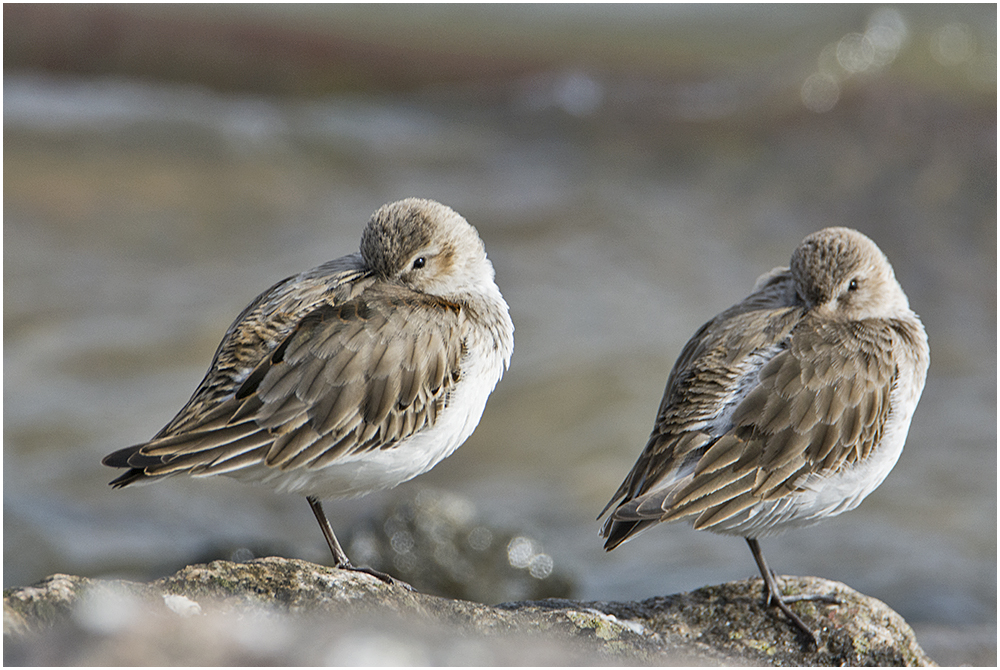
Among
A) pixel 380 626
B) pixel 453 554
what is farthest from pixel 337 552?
pixel 453 554

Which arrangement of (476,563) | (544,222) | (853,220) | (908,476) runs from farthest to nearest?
(544,222), (853,220), (908,476), (476,563)

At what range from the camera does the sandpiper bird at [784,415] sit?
486 cm

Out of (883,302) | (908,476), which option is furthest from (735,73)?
(883,302)

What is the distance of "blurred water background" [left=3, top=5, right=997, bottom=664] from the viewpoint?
991 centimetres

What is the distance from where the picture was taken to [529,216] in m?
17.3

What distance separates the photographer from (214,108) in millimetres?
19547

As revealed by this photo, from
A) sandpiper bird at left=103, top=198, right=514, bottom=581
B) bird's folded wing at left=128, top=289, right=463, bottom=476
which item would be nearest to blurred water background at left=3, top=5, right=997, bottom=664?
A: sandpiper bird at left=103, top=198, right=514, bottom=581

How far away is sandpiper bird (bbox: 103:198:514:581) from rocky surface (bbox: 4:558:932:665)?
19.1 inches

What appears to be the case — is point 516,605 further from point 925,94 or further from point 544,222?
point 925,94

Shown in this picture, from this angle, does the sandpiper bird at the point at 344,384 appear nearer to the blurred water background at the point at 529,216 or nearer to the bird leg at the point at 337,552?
the bird leg at the point at 337,552

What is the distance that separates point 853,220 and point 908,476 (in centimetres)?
614

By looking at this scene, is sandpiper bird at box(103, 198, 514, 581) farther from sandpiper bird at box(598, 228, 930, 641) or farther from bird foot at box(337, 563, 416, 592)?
sandpiper bird at box(598, 228, 930, 641)

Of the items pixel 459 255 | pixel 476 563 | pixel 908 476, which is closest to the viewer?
pixel 459 255

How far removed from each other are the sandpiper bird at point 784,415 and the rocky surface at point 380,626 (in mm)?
280
